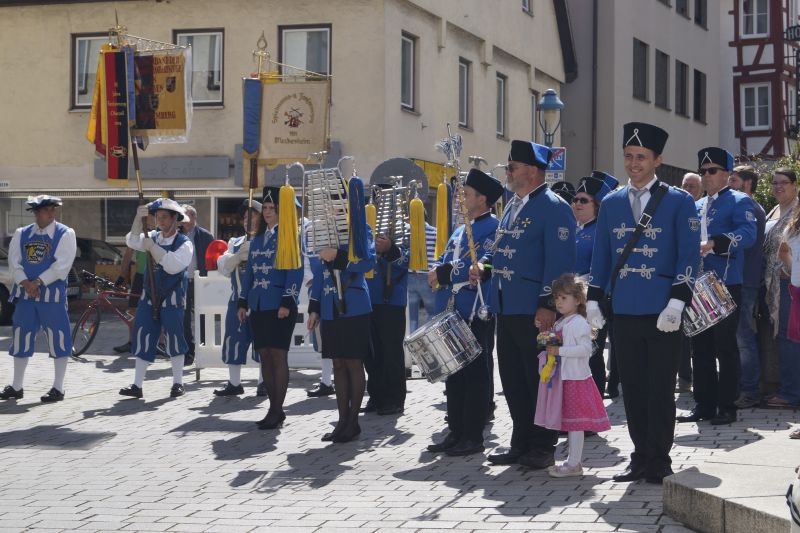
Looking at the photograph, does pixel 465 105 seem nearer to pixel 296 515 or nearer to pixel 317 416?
pixel 317 416

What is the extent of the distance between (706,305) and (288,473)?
125 inches

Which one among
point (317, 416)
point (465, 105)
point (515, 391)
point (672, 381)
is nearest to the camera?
point (672, 381)

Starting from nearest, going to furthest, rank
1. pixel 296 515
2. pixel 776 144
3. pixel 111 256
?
pixel 296 515 < pixel 111 256 < pixel 776 144

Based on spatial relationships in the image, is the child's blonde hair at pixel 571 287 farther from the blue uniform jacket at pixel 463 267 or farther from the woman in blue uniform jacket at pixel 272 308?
the woman in blue uniform jacket at pixel 272 308

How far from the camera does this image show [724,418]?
33.0 feet

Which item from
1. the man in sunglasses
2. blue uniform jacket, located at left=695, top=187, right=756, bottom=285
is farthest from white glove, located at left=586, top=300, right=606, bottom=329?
blue uniform jacket, located at left=695, top=187, right=756, bottom=285

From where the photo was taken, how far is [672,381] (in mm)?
7688

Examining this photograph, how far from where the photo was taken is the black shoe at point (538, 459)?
325 inches

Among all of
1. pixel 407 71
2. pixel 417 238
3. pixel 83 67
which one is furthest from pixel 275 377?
pixel 83 67

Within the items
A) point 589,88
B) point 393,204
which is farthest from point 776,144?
point 393,204

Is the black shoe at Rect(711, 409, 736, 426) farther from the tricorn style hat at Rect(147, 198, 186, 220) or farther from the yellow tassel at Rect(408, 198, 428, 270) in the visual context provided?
the tricorn style hat at Rect(147, 198, 186, 220)

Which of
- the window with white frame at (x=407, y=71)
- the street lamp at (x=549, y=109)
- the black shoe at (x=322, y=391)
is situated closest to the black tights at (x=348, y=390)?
the black shoe at (x=322, y=391)

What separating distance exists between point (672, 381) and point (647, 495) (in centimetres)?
72

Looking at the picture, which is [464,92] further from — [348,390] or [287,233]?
[348,390]
